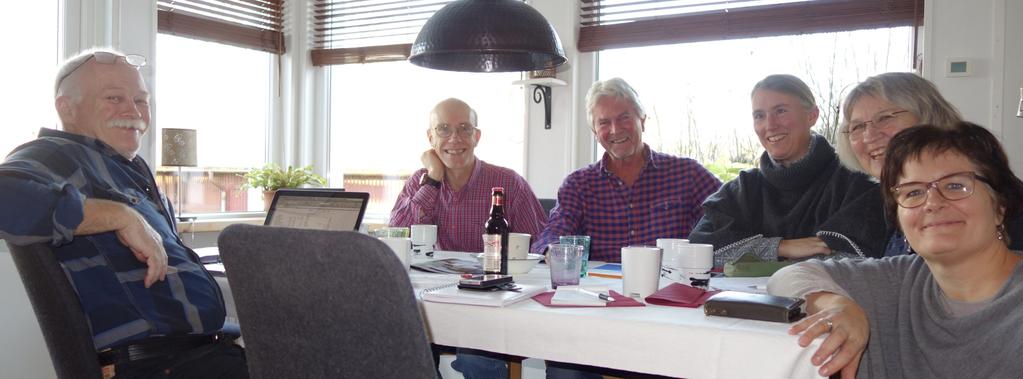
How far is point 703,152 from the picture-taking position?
3500 millimetres

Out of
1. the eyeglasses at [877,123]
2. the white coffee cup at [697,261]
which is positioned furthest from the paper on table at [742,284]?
A: the eyeglasses at [877,123]

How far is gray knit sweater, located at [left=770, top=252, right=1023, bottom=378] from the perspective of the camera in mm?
1175

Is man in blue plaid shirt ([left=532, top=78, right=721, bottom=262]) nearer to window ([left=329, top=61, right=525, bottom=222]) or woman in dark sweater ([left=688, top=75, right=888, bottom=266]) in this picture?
woman in dark sweater ([left=688, top=75, right=888, bottom=266])

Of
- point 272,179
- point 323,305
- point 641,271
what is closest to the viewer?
point 323,305

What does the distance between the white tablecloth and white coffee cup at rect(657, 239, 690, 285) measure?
0.24 meters

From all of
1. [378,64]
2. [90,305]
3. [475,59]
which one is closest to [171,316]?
[90,305]

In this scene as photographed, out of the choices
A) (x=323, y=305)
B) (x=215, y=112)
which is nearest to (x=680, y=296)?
(x=323, y=305)

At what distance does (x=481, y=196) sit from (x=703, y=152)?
1.22m

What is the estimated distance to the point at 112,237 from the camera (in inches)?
61.5

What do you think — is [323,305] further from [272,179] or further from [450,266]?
[272,179]

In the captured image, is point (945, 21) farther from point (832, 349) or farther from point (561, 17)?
point (832, 349)

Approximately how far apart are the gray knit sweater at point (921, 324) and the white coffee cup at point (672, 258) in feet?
0.66

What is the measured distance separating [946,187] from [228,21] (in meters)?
3.73

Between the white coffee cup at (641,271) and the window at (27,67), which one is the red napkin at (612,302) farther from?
the window at (27,67)
